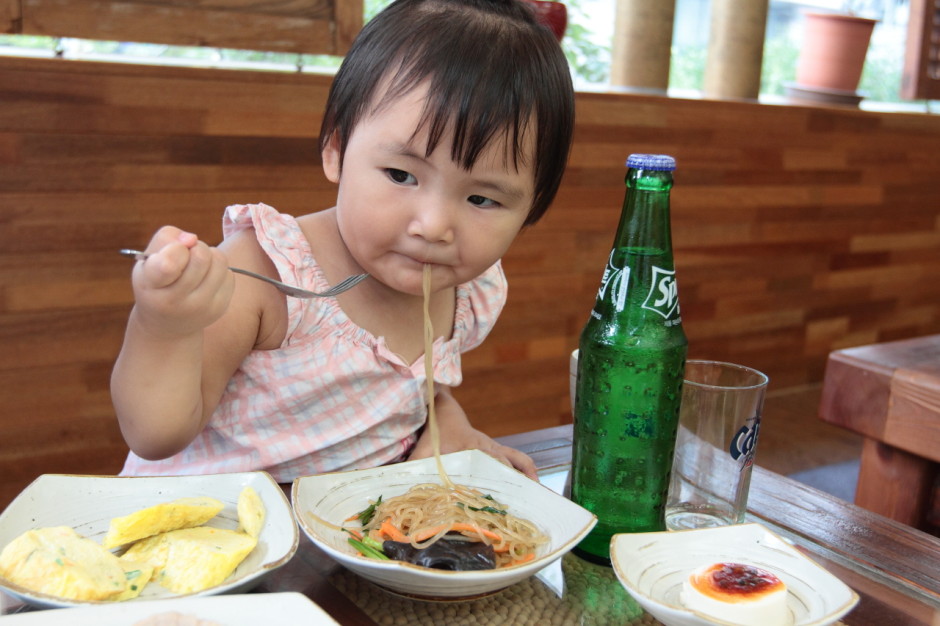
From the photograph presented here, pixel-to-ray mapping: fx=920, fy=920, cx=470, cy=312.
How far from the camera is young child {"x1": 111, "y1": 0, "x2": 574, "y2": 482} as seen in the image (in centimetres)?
89

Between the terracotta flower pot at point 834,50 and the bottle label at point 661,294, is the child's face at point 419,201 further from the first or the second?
the terracotta flower pot at point 834,50

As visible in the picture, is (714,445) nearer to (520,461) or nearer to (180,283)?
(520,461)

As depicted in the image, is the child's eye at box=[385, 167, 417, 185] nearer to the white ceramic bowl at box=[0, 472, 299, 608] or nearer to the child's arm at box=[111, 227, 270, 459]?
the child's arm at box=[111, 227, 270, 459]

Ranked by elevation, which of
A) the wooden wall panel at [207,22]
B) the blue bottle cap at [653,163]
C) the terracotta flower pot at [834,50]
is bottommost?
the blue bottle cap at [653,163]

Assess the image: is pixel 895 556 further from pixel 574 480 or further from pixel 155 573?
pixel 155 573

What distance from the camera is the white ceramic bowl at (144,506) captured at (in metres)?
0.73

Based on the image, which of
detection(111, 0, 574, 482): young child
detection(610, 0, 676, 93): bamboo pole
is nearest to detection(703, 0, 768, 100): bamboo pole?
detection(610, 0, 676, 93): bamboo pole

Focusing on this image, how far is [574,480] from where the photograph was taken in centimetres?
89

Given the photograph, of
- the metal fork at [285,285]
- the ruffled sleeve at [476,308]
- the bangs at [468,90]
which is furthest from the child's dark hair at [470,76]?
the ruffled sleeve at [476,308]

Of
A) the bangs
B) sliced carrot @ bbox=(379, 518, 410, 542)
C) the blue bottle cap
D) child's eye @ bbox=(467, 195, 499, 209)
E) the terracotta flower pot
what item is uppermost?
the terracotta flower pot

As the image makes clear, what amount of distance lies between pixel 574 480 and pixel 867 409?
849 mm

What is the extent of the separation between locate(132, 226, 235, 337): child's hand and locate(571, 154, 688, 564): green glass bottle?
1.11 feet

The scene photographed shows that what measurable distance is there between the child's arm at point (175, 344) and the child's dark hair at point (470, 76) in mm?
265

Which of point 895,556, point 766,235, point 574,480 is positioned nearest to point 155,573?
point 574,480
